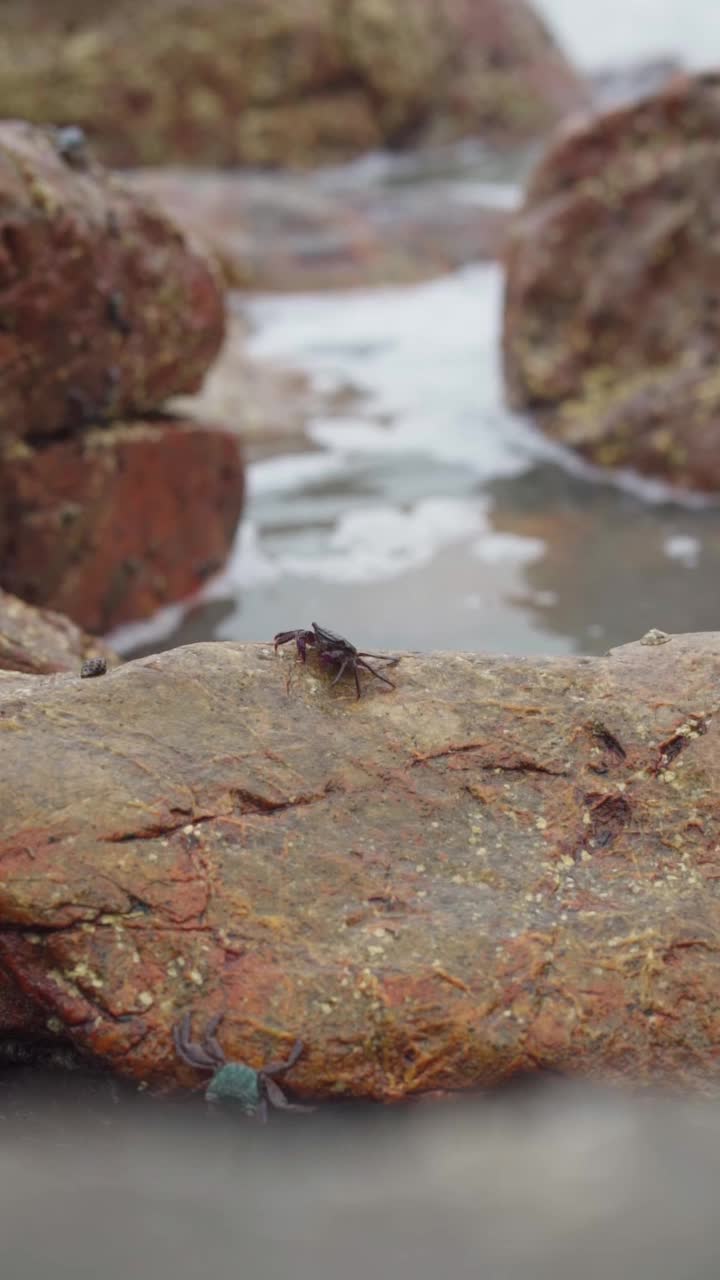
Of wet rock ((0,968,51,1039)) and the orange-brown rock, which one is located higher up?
the orange-brown rock

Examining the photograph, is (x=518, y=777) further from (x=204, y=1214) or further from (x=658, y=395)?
(x=658, y=395)

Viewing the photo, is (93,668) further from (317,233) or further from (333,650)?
(317,233)

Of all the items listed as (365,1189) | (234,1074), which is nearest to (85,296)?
(234,1074)

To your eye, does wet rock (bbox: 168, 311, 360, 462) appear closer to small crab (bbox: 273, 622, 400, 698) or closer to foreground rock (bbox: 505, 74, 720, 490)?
foreground rock (bbox: 505, 74, 720, 490)

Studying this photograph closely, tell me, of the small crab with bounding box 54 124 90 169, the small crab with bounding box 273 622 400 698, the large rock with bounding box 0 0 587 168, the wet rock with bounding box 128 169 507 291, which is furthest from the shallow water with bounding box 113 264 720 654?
the large rock with bounding box 0 0 587 168

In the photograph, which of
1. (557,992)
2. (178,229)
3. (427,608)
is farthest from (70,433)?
(557,992)

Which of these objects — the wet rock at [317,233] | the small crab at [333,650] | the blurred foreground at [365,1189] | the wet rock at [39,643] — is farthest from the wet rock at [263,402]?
the blurred foreground at [365,1189]

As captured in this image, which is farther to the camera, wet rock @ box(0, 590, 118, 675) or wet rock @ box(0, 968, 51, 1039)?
wet rock @ box(0, 590, 118, 675)
